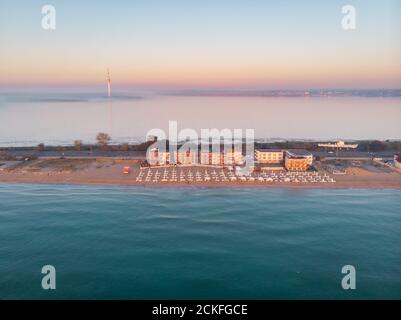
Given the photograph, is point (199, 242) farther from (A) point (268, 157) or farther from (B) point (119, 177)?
(A) point (268, 157)

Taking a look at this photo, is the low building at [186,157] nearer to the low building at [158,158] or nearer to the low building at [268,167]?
the low building at [158,158]

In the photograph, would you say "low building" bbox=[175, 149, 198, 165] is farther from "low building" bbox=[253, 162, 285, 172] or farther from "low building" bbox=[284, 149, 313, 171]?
"low building" bbox=[284, 149, 313, 171]

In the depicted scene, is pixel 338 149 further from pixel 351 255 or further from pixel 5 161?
pixel 5 161

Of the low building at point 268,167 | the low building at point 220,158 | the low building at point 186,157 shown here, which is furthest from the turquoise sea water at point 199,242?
the low building at point 220,158

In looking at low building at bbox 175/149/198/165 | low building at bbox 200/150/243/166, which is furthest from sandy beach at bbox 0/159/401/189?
low building at bbox 200/150/243/166

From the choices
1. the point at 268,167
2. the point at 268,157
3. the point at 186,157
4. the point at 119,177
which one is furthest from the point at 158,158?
the point at 268,157

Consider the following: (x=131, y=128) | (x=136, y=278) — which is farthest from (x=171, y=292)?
(x=131, y=128)
